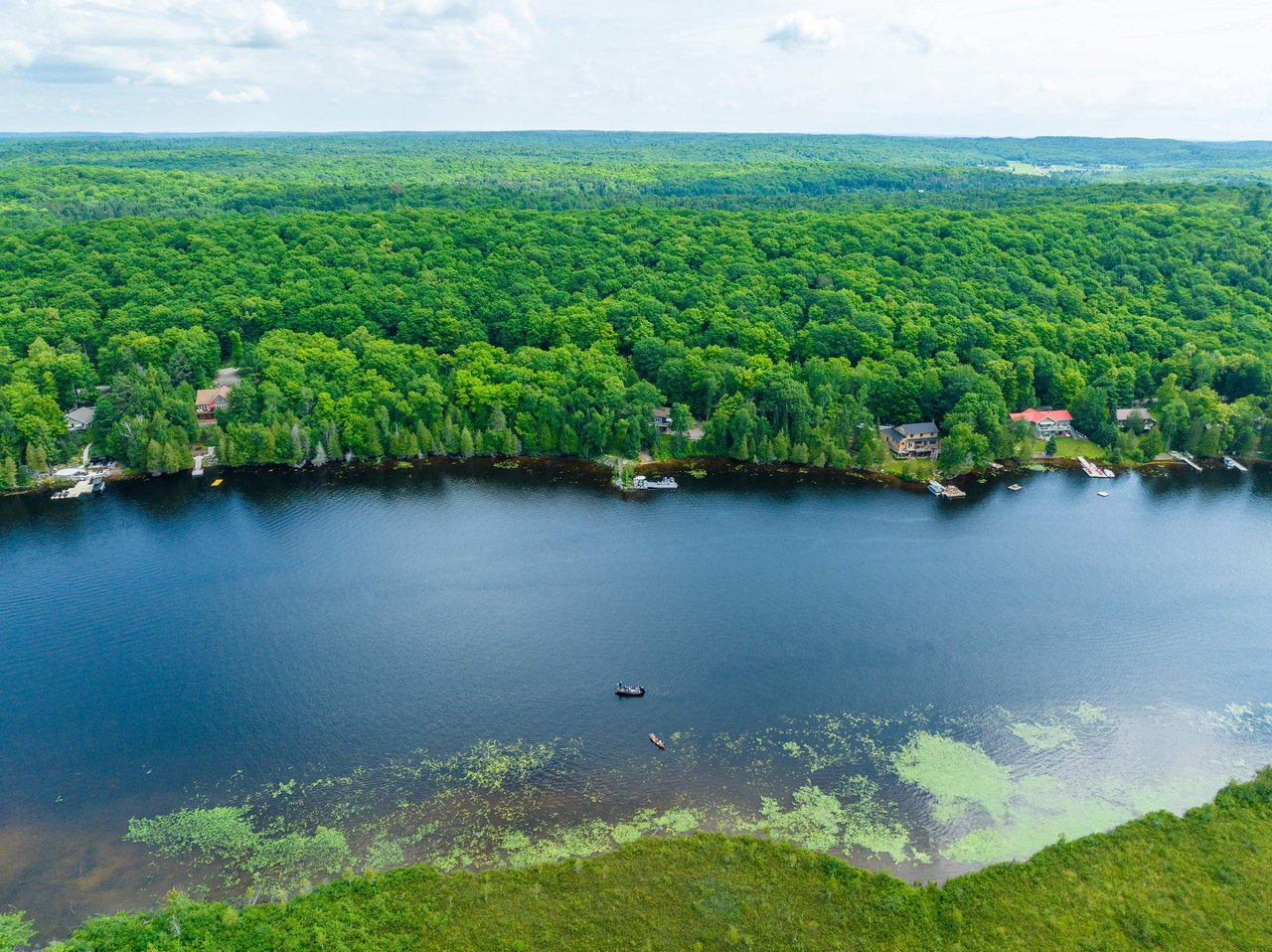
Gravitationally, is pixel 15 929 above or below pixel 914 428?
below

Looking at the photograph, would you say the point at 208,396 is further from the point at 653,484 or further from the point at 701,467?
the point at 701,467

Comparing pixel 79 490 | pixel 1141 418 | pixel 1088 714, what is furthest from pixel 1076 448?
pixel 79 490

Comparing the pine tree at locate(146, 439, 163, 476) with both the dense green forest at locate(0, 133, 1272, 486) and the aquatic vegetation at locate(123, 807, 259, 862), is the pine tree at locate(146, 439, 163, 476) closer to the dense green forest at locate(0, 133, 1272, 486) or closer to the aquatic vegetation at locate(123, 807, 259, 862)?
the dense green forest at locate(0, 133, 1272, 486)

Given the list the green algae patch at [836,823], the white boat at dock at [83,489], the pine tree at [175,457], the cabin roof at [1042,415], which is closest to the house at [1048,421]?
the cabin roof at [1042,415]

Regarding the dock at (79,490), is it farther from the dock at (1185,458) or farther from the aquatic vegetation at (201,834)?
A: the dock at (1185,458)

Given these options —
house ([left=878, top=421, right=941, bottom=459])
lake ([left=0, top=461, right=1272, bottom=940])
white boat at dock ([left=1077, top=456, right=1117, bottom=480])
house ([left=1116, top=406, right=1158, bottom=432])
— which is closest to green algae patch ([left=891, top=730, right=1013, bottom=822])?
lake ([left=0, top=461, right=1272, bottom=940])
